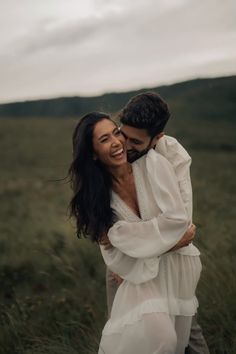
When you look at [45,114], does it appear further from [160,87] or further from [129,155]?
[129,155]

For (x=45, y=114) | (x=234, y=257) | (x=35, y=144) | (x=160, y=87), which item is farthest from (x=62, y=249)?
(x=45, y=114)

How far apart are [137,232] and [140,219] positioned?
0.17 metres

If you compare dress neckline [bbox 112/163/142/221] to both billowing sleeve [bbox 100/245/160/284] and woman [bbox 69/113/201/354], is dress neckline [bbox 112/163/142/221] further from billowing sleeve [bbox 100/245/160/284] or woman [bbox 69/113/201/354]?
billowing sleeve [bbox 100/245/160/284]

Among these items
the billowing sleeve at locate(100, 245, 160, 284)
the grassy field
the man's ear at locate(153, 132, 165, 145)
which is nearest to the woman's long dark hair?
the billowing sleeve at locate(100, 245, 160, 284)

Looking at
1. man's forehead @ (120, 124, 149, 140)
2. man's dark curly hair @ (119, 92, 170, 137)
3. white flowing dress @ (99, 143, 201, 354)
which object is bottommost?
white flowing dress @ (99, 143, 201, 354)

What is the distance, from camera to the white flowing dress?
2.89 m

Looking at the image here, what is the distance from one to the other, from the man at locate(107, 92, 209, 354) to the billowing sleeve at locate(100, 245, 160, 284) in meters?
→ 0.21

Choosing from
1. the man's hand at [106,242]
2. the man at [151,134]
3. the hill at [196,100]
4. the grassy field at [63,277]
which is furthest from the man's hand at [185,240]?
the hill at [196,100]

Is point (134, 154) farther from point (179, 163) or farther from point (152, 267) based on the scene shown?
point (152, 267)

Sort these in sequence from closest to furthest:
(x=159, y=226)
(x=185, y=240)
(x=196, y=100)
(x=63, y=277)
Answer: (x=159, y=226) → (x=185, y=240) → (x=63, y=277) → (x=196, y=100)

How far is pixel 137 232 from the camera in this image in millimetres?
2959

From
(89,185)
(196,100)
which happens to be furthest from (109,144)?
(196,100)

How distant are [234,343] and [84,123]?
5.50ft

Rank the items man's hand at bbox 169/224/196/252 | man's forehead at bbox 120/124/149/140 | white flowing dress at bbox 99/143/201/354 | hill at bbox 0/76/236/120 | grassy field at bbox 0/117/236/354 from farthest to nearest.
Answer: hill at bbox 0/76/236/120, grassy field at bbox 0/117/236/354, man's forehead at bbox 120/124/149/140, man's hand at bbox 169/224/196/252, white flowing dress at bbox 99/143/201/354
